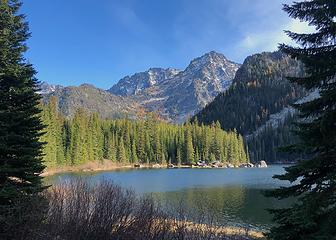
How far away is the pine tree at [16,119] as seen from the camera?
18875mm

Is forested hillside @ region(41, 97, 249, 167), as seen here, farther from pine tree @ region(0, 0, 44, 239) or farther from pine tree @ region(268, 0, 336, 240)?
pine tree @ region(268, 0, 336, 240)

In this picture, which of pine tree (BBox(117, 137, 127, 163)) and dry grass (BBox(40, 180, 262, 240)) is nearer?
dry grass (BBox(40, 180, 262, 240))

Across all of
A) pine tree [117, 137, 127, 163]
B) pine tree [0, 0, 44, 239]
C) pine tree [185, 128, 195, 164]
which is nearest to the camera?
pine tree [0, 0, 44, 239]

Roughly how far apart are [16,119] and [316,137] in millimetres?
14852

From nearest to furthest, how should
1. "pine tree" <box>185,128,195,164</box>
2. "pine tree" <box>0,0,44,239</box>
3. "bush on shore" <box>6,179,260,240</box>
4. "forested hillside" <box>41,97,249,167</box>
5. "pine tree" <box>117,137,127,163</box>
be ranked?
"bush on shore" <box>6,179,260,240</box>
"pine tree" <box>0,0,44,239</box>
"forested hillside" <box>41,97,249,167</box>
"pine tree" <box>117,137,127,163</box>
"pine tree" <box>185,128,195,164</box>

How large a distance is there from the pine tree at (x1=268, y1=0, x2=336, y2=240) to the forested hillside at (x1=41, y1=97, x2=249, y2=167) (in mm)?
112789

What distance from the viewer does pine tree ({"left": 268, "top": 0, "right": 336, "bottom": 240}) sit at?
448 inches

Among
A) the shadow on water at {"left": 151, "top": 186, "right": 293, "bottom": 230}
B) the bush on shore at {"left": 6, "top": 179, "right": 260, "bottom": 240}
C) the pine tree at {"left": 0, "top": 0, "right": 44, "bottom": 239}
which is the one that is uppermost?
the pine tree at {"left": 0, "top": 0, "right": 44, "bottom": 239}

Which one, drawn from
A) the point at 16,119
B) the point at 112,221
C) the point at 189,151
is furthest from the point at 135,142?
the point at 112,221

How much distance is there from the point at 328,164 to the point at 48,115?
108149mm

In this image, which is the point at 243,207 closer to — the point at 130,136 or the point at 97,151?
the point at 97,151

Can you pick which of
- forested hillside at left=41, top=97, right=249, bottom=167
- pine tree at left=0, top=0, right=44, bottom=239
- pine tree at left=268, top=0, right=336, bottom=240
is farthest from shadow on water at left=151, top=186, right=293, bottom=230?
forested hillside at left=41, top=97, right=249, bottom=167

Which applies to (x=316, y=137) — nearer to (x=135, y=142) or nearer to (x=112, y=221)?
(x=112, y=221)

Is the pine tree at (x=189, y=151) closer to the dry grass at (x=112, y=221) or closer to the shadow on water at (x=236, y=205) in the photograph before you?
the shadow on water at (x=236, y=205)
